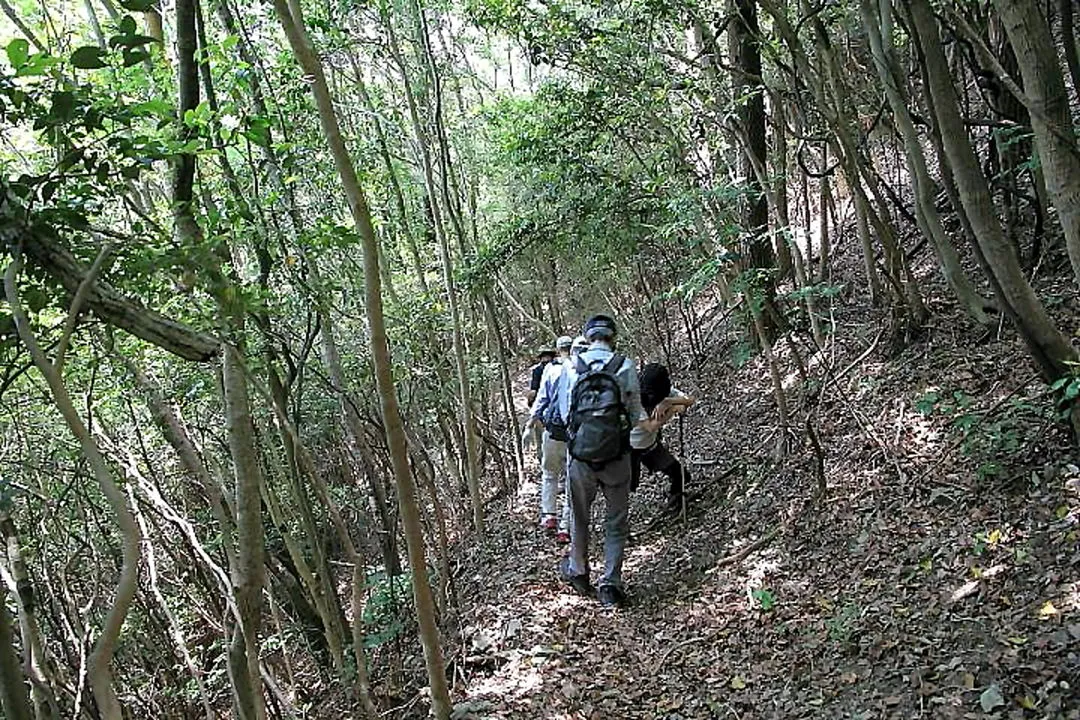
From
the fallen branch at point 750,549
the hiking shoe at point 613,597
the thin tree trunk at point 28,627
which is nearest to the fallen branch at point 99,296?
the thin tree trunk at point 28,627

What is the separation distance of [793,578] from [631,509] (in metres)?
2.80

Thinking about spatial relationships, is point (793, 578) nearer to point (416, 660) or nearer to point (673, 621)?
point (673, 621)

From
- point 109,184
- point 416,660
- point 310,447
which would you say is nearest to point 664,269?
point 310,447

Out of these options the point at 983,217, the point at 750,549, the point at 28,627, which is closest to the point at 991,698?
the point at 983,217

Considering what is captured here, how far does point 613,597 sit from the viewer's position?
20.6ft

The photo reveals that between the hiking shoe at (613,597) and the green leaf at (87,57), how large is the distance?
16.3 ft

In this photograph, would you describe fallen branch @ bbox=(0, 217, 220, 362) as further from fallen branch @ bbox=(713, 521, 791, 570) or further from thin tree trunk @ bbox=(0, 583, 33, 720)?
fallen branch @ bbox=(713, 521, 791, 570)

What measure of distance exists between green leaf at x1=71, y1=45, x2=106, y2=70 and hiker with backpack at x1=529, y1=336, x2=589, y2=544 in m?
4.94

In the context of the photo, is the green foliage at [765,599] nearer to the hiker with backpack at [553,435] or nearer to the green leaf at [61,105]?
the hiker with backpack at [553,435]

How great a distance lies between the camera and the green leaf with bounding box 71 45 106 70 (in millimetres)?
2365

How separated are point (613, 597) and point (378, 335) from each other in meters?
3.16

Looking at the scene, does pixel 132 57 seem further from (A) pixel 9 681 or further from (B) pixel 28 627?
(B) pixel 28 627

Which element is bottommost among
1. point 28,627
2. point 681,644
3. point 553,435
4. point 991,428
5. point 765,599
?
point 681,644

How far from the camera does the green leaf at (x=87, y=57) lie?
93.1 inches
